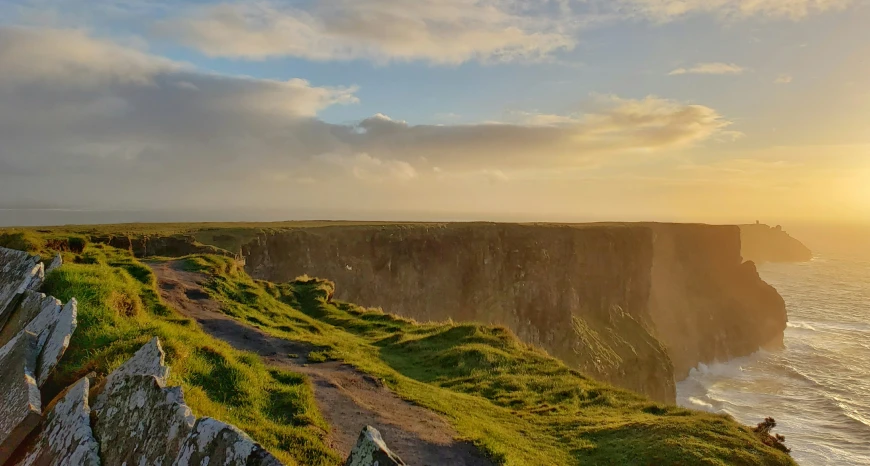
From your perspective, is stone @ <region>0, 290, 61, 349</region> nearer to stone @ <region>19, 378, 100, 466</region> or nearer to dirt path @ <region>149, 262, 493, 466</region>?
stone @ <region>19, 378, 100, 466</region>

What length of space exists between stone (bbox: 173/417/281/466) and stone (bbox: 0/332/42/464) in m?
2.34

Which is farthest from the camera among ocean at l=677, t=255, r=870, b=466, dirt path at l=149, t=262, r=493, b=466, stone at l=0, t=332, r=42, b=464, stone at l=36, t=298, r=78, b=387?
ocean at l=677, t=255, r=870, b=466

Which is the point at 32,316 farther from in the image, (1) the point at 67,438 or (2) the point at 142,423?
(2) the point at 142,423

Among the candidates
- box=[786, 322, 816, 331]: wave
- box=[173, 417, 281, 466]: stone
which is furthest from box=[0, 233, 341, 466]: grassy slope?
box=[786, 322, 816, 331]: wave

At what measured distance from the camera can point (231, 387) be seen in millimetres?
8062

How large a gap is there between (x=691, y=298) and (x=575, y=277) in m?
29.1

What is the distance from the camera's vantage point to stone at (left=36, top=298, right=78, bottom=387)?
21.4ft

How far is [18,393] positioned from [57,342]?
1231 millimetres

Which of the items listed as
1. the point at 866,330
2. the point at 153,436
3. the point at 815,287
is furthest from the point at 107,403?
the point at 815,287

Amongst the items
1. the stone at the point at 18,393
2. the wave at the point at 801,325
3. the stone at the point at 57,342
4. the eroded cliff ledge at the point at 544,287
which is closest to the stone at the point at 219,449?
the stone at the point at 18,393

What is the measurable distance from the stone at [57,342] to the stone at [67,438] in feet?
3.98

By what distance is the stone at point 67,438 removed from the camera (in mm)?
4836

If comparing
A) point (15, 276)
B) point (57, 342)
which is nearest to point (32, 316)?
point (57, 342)

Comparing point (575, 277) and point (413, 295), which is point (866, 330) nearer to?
point (575, 277)
